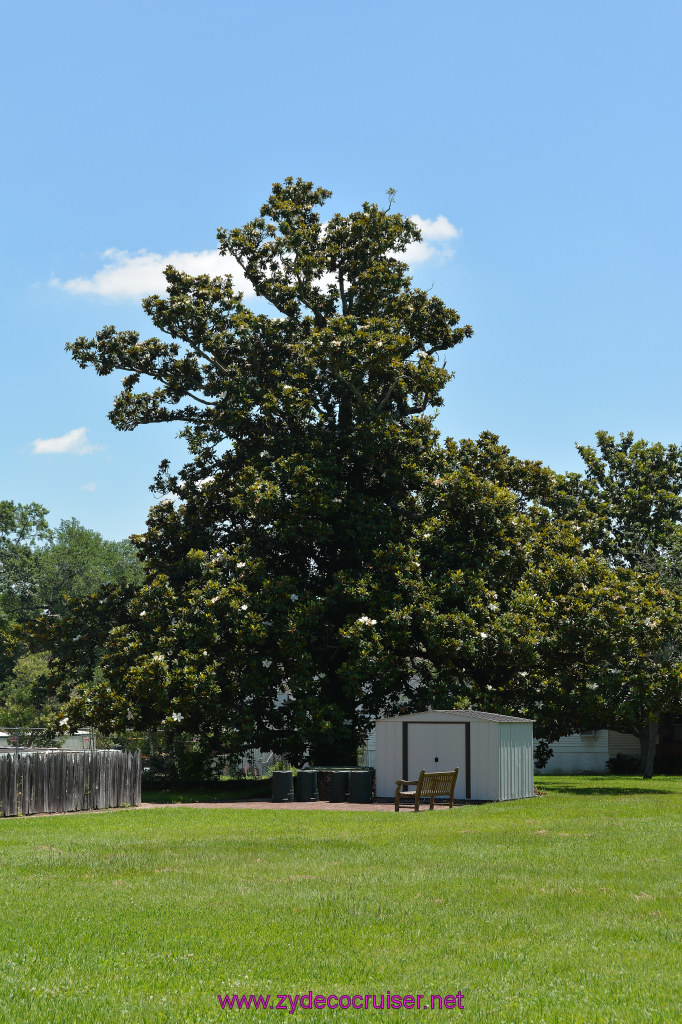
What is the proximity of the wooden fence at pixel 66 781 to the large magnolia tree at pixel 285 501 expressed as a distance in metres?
4.17

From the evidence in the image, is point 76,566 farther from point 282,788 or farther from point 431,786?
point 431,786

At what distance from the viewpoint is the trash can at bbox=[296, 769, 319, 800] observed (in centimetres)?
2903

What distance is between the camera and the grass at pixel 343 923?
783 centimetres

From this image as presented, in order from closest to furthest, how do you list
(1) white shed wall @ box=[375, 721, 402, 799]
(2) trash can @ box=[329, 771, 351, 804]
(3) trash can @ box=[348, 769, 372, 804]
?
(3) trash can @ box=[348, 769, 372, 804]
(2) trash can @ box=[329, 771, 351, 804]
(1) white shed wall @ box=[375, 721, 402, 799]

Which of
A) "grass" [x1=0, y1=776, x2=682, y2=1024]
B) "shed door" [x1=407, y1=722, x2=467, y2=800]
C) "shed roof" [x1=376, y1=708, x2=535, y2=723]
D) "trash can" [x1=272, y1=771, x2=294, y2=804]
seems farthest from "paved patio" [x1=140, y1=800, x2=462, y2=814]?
"grass" [x1=0, y1=776, x2=682, y2=1024]

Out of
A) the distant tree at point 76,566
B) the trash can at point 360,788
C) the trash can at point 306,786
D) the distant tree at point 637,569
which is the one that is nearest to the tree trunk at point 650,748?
the distant tree at point 637,569

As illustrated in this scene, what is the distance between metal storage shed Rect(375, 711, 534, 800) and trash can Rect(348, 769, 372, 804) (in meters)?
0.88

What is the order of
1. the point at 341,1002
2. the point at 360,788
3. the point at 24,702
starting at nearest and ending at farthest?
the point at 341,1002
the point at 360,788
the point at 24,702

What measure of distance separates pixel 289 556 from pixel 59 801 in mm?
13733

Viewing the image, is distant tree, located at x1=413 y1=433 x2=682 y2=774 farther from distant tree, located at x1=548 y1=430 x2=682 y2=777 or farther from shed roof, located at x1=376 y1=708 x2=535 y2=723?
shed roof, located at x1=376 y1=708 x2=535 y2=723

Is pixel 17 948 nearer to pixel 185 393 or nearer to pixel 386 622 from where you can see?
pixel 386 622

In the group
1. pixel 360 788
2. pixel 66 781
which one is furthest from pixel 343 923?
pixel 360 788

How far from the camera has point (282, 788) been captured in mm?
28953

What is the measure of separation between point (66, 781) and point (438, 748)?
9576 mm
